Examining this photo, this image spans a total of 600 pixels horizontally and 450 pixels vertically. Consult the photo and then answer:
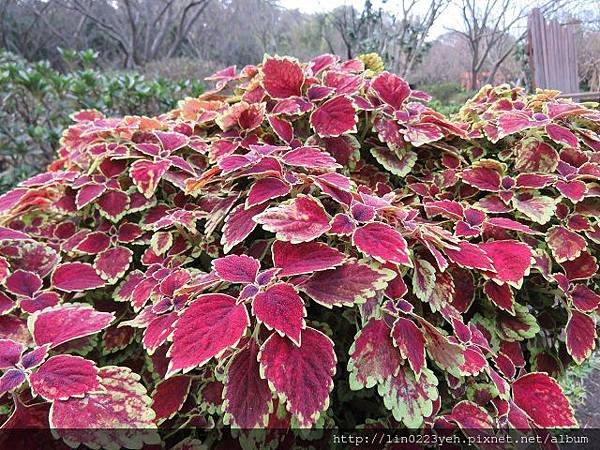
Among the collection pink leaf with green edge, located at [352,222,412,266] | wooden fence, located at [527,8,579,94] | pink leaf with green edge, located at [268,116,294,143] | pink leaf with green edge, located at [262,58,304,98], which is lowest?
wooden fence, located at [527,8,579,94]

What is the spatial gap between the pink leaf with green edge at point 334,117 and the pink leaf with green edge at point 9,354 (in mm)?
594

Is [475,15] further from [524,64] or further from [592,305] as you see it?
[592,305]

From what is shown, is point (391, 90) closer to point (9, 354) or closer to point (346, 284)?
point (346, 284)

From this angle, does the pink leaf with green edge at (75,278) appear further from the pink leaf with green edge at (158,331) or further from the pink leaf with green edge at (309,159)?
the pink leaf with green edge at (309,159)

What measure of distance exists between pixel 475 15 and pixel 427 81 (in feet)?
12.9

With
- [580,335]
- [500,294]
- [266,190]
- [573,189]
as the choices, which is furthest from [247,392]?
[573,189]

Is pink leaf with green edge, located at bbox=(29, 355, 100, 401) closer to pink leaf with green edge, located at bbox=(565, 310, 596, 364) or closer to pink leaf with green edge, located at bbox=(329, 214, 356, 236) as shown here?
pink leaf with green edge, located at bbox=(329, 214, 356, 236)

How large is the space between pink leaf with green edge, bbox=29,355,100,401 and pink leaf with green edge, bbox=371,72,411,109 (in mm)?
760

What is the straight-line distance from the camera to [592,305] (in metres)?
0.71

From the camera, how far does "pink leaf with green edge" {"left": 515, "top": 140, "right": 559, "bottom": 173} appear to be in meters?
0.88

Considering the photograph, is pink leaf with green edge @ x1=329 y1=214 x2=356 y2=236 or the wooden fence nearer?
pink leaf with green edge @ x1=329 y1=214 x2=356 y2=236

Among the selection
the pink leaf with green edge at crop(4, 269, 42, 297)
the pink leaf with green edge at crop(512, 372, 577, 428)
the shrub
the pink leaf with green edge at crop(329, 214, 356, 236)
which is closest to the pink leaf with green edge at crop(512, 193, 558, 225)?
the pink leaf with green edge at crop(512, 372, 577, 428)

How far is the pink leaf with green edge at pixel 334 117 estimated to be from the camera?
2.78 ft

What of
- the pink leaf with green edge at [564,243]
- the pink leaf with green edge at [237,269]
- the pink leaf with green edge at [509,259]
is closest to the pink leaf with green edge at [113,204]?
the pink leaf with green edge at [237,269]
